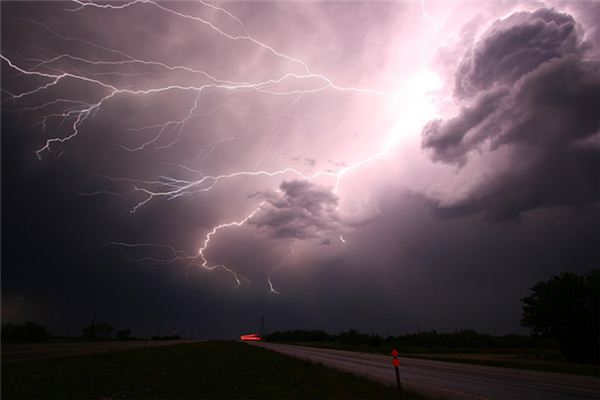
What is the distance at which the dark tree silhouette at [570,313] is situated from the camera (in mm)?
27766

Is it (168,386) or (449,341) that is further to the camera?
(449,341)

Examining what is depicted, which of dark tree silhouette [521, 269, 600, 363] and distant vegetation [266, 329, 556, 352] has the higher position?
dark tree silhouette [521, 269, 600, 363]

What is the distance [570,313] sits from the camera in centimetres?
2948

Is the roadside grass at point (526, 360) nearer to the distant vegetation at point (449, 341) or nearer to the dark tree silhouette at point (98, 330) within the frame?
the distant vegetation at point (449, 341)

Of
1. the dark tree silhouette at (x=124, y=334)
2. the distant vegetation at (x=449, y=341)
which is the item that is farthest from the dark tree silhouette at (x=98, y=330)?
the distant vegetation at (x=449, y=341)

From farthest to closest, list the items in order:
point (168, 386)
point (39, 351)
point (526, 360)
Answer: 1. point (526, 360)
2. point (39, 351)
3. point (168, 386)

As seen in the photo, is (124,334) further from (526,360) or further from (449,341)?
(526,360)

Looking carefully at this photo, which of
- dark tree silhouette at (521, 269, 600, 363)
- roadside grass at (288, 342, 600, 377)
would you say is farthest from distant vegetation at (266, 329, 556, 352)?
dark tree silhouette at (521, 269, 600, 363)

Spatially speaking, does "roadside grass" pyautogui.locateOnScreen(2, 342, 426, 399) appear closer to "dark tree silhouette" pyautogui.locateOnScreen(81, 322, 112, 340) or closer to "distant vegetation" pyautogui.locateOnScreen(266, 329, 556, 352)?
"distant vegetation" pyautogui.locateOnScreen(266, 329, 556, 352)

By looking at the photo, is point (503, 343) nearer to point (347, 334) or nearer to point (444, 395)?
point (347, 334)

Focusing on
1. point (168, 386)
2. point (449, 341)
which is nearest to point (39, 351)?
point (168, 386)

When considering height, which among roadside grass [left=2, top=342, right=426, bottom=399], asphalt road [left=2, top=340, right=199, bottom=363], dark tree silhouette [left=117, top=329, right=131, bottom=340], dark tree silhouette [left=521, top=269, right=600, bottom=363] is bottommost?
dark tree silhouette [left=117, top=329, right=131, bottom=340]

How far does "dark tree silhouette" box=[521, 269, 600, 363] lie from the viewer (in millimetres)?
27766

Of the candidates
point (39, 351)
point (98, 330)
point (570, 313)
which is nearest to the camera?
point (39, 351)
